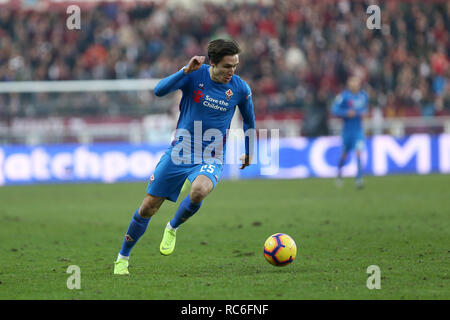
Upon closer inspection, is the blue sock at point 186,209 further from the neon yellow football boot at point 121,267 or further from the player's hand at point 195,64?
the player's hand at point 195,64

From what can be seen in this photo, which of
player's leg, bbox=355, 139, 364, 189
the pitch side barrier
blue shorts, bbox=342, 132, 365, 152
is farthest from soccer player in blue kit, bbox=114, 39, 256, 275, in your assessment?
the pitch side barrier

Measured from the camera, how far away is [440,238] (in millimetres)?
9172

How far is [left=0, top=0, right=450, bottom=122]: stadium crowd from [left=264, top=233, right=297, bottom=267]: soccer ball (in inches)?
578

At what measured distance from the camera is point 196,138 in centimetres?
754

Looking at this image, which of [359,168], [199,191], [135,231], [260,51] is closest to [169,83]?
[199,191]

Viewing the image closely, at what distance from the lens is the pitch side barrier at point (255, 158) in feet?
67.5

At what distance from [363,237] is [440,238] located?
0.96m

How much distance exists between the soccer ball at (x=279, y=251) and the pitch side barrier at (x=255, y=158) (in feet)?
43.7

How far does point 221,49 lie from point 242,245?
9.66 ft

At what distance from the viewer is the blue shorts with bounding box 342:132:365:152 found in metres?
→ 17.7

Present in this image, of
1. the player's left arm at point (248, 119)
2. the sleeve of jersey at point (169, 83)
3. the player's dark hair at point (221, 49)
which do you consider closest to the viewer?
the sleeve of jersey at point (169, 83)

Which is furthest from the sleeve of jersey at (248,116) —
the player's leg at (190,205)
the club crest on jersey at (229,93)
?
the player's leg at (190,205)

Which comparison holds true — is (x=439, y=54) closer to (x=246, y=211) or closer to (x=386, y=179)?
(x=386, y=179)

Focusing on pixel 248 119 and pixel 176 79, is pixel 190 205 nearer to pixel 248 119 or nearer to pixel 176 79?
pixel 248 119
